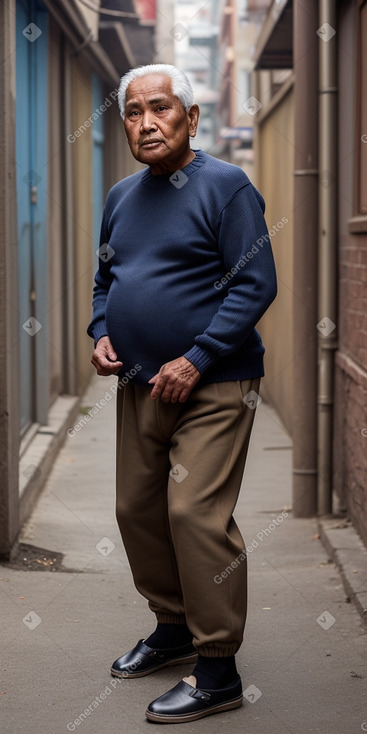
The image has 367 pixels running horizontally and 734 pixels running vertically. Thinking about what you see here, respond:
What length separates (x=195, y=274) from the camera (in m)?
3.58

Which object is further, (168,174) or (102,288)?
(102,288)

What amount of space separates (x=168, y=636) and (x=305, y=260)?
9.55 feet

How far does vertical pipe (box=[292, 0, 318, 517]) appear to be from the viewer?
6.27 meters

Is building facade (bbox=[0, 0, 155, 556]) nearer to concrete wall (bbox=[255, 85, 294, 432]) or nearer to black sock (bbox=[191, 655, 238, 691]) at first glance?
concrete wall (bbox=[255, 85, 294, 432])

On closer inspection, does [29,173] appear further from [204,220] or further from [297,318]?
[204,220]

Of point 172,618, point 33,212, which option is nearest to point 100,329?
point 172,618

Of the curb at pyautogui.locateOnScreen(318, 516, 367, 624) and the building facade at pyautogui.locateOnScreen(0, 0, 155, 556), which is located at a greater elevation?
the building facade at pyautogui.locateOnScreen(0, 0, 155, 556)

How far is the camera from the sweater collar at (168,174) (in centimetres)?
362

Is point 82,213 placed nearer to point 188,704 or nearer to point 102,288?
point 102,288

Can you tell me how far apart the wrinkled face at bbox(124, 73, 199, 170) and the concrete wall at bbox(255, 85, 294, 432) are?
5358 mm

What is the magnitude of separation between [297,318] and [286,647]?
96.6 inches

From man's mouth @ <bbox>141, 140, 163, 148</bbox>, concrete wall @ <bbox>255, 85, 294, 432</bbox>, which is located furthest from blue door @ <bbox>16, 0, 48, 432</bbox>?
man's mouth @ <bbox>141, 140, 163, 148</bbox>

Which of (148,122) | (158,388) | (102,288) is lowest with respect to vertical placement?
(158,388)

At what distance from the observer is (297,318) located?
20.9 feet
